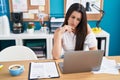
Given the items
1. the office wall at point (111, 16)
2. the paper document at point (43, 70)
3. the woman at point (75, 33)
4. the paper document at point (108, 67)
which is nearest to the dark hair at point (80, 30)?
the woman at point (75, 33)

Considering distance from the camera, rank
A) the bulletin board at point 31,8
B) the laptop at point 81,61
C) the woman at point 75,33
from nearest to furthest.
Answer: the laptop at point 81,61
the woman at point 75,33
the bulletin board at point 31,8

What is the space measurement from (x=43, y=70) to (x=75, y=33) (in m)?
0.69

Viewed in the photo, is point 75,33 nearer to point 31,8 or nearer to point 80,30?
point 80,30

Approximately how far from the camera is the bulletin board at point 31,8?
2666 millimetres

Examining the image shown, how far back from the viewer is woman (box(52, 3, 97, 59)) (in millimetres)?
1685

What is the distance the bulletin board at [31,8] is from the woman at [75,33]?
1001 millimetres

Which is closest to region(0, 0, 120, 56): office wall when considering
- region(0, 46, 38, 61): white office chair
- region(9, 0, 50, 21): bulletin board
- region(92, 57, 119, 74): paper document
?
region(9, 0, 50, 21): bulletin board

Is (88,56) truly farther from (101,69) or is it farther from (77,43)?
(77,43)

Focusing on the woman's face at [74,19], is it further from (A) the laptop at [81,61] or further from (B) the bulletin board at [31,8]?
(B) the bulletin board at [31,8]

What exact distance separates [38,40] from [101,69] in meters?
1.45

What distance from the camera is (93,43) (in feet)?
5.81

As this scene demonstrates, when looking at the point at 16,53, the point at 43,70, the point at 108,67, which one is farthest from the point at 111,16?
the point at 43,70

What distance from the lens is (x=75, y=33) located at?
1834 millimetres

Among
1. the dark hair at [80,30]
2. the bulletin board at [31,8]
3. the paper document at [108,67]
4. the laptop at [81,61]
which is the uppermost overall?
the bulletin board at [31,8]
